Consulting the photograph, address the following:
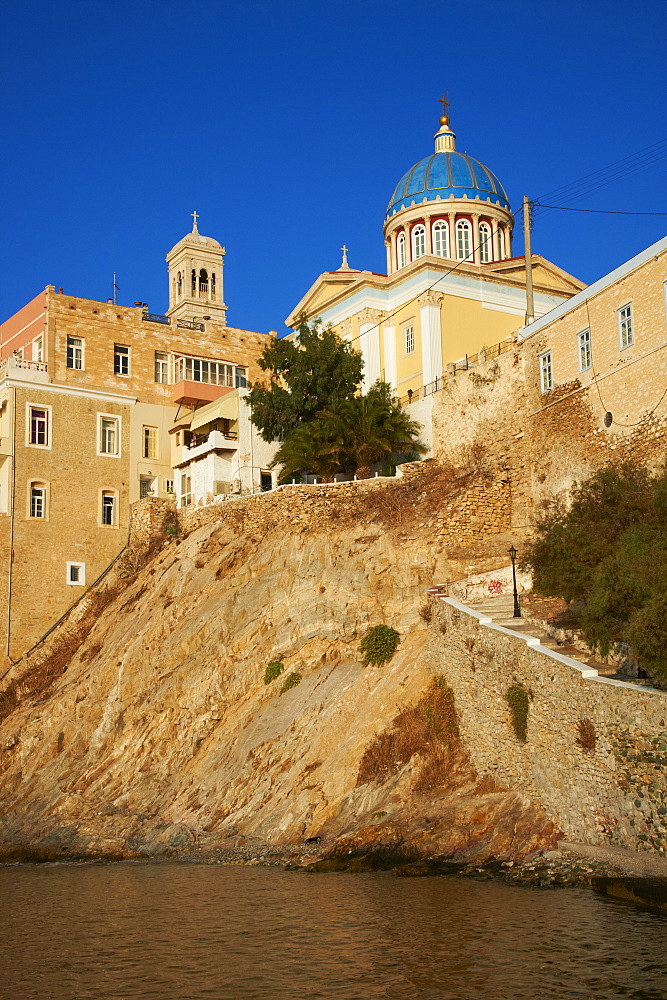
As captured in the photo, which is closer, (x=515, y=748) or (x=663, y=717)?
(x=663, y=717)

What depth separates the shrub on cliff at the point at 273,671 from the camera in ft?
101

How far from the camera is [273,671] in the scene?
102 ft

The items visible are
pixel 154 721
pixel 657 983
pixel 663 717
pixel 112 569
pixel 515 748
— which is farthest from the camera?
pixel 112 569

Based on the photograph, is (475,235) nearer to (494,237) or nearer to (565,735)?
(494,237)

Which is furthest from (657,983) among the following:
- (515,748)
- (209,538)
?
(209,538)

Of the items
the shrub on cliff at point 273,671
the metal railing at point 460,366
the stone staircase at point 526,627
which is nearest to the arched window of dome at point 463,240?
the metal railing at point 460,366

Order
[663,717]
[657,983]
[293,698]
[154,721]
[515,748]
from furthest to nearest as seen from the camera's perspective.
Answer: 1. [154,721]
2. [293,698]
3. [515,748]
4. [663,717]
5. [657,983]

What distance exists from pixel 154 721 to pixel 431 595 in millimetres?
9691

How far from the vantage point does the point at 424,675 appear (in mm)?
26875

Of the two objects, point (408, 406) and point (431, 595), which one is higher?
point (408, 406)

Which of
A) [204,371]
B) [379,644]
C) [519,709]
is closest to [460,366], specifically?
[379,644]

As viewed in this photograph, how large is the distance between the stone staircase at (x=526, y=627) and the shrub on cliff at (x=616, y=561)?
620 mm

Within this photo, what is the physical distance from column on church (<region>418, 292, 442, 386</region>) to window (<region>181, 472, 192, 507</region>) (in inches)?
419

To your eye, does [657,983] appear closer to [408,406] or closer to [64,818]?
[64,818]
